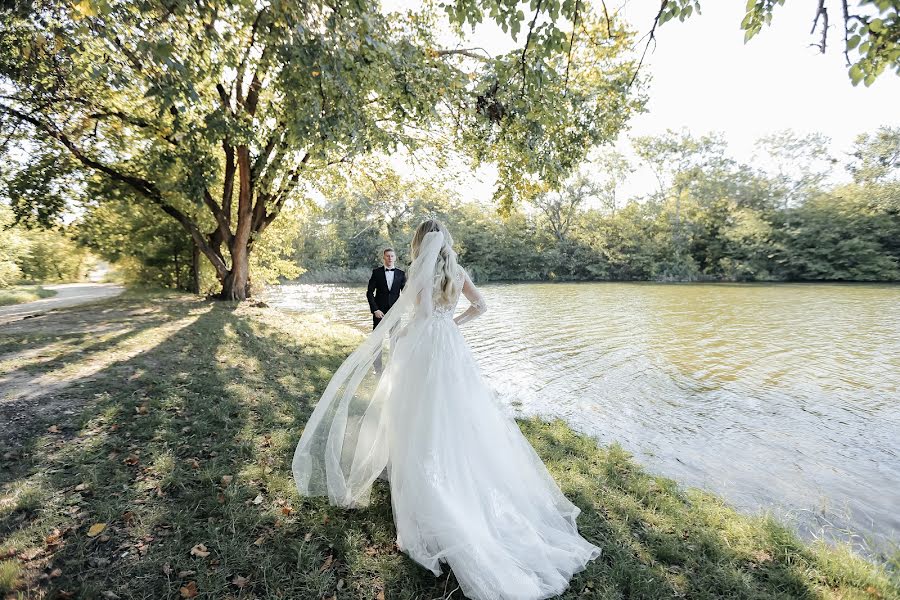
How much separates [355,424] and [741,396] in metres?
7.89

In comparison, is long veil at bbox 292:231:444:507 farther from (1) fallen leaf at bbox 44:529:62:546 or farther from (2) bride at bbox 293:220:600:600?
Answer: (1) fallen leaf at bbox 44:529:62:546

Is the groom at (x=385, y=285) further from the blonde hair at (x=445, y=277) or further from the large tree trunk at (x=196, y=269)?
the large tree trunk at (x=196, y=269)

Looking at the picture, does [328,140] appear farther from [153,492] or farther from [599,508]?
[599,508]

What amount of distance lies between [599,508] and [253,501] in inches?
115

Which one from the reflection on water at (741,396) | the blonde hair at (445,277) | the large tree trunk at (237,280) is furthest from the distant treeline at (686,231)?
the blonde hair at (445,277)

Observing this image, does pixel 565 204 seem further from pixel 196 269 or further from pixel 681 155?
pixel 196 269

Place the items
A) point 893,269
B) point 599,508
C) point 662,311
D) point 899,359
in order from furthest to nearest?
point 893,269 < point 662,311 < point 899,359 < point 599,508

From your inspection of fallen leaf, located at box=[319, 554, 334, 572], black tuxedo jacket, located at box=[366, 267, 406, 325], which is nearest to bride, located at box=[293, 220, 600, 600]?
fallen leaf, located at box=[319, 554, 334, 572]

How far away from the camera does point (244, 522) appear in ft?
10.4

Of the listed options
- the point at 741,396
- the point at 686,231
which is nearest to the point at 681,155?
the point at 686,231

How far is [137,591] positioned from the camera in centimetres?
252

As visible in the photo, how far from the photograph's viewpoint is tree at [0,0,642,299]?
4.73 metres

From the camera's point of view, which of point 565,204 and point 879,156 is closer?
point 879,156

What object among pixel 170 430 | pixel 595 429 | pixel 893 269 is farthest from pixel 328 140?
pixel 893 269
